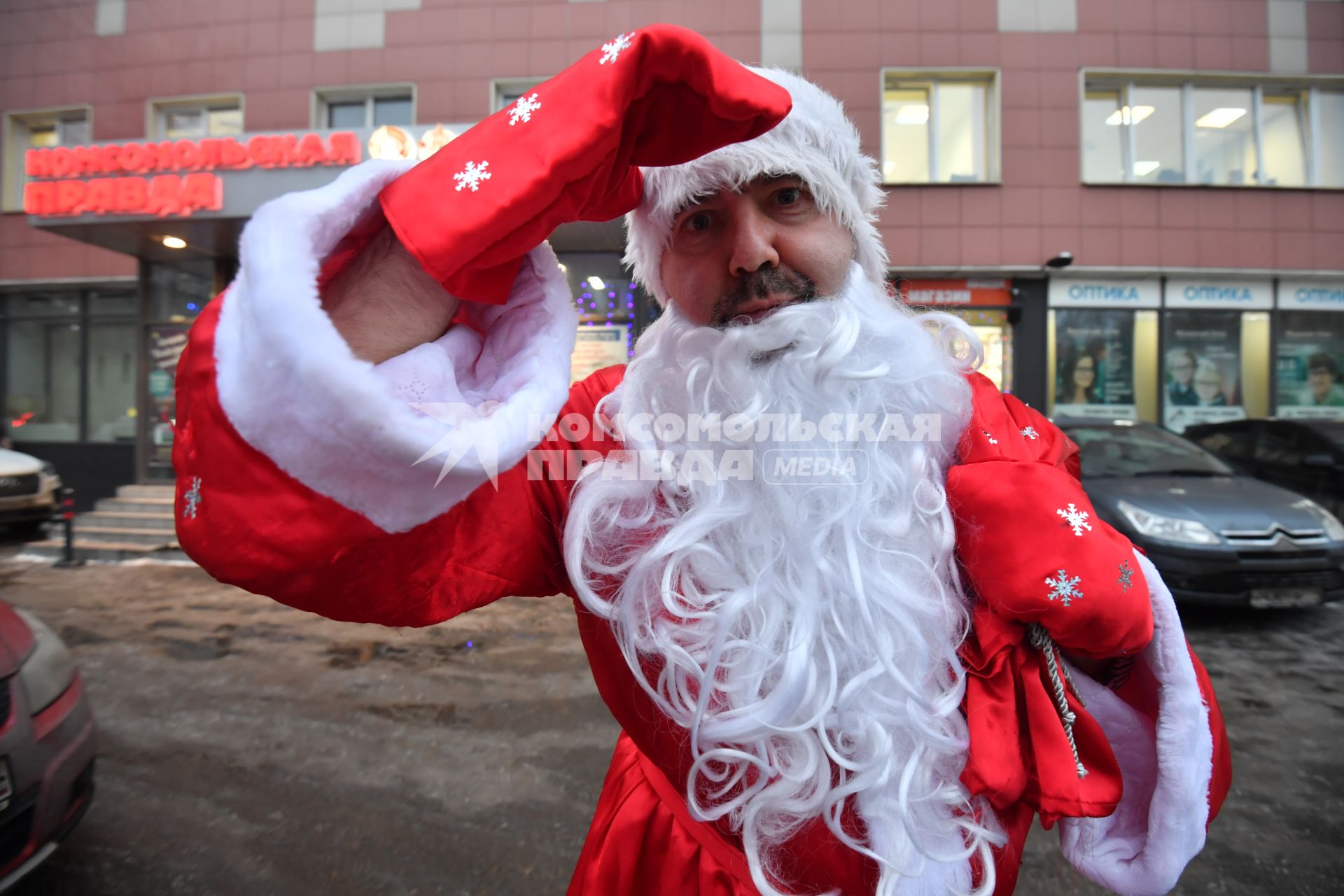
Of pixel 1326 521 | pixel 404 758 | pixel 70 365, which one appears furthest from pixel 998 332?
pixel 70 365

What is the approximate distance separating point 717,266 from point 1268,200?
1318 centimetres

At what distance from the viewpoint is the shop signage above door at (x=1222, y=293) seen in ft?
34.2

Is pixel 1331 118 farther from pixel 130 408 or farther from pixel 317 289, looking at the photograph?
pixel 130 408

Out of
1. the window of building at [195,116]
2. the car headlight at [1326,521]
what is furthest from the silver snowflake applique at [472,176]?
the window of building at [195,116]


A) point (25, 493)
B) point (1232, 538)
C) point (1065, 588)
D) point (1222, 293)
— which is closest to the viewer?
point (1065, 588)

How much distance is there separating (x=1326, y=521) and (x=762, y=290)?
6.30m

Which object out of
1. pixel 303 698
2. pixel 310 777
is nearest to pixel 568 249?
pixel 303 698

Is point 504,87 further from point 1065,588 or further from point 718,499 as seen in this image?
point 1065,588

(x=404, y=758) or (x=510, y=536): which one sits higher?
(x=510, y=536)

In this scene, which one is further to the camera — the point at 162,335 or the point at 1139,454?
the point at 162,335

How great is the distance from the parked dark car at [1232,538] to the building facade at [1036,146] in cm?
520

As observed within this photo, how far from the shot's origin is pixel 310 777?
131 inches

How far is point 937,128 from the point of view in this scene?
415 inches

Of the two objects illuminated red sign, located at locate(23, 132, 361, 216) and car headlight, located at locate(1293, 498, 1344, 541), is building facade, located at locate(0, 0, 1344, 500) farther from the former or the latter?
car headlight, located at locate(1293, 498, 1344, 541)
